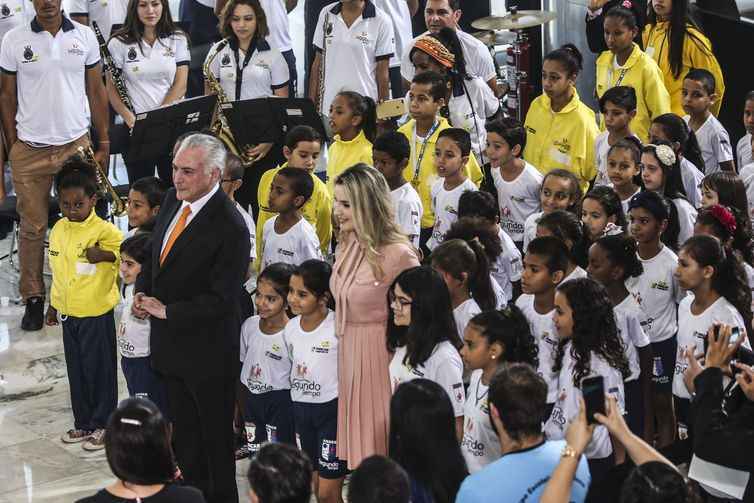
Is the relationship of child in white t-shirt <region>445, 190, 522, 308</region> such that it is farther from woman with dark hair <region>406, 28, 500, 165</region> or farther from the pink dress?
woman with dark hair <region>406, 28, 500, 165</region>

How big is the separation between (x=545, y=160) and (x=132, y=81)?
3110mm

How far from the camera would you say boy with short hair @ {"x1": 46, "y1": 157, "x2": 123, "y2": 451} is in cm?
709

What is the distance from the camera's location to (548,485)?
13.1ft

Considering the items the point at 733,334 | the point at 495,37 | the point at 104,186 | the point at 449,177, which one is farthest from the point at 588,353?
the point at 495,37

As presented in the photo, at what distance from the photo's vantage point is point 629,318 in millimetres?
5867

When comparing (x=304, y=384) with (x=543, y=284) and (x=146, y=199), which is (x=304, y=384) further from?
(x=146, y=199)

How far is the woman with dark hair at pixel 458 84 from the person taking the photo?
8828mm

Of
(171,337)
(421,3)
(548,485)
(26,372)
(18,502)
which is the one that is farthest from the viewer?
(421,3)

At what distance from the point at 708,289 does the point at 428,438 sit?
6.63 feet

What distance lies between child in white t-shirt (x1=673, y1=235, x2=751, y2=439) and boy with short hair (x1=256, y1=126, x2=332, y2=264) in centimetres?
243

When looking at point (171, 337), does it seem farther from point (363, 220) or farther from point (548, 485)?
point (548, 485)

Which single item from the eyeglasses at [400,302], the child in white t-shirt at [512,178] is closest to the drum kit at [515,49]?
the child in white t-shirt at [512,178]

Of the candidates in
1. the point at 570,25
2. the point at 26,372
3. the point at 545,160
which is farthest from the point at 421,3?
the point at 26,372

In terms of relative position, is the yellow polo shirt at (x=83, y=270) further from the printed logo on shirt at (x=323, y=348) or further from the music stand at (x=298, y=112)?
the printed logo on shirt at (x=323, y=348)
